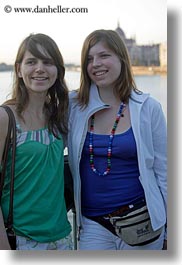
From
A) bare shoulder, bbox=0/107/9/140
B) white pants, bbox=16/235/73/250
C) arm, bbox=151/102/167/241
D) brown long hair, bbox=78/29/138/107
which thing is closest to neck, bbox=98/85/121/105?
brown long hair, bbox=78/29/138/107

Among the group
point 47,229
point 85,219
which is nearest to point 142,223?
point 85,219

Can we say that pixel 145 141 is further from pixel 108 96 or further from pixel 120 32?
pixel 120 32

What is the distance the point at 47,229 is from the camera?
108cm

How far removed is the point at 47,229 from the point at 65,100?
376 mm

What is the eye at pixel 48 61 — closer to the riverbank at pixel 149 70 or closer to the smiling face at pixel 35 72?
the smiling face at pixel 35 72

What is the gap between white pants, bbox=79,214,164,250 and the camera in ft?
3.74

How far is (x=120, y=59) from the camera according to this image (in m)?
1.11

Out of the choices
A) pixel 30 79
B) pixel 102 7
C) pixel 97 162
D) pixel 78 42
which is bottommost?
pixel 97 162

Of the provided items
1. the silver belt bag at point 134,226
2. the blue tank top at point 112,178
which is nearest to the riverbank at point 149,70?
the blue tank top at point 112,178

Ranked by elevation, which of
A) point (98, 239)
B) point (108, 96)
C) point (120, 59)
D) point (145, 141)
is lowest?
point (98, 239)

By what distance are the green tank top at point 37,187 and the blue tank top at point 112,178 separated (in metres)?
0.09

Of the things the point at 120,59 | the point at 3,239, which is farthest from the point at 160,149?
the point at 3,239

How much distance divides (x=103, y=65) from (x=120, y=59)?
5cm

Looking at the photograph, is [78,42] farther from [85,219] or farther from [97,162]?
[85,219]
